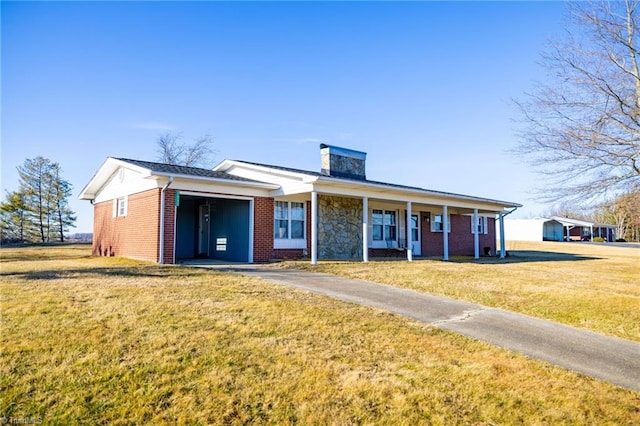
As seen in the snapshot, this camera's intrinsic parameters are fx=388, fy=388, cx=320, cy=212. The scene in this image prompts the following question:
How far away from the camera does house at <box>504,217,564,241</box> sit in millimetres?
52094

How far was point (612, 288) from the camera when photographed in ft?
31.3

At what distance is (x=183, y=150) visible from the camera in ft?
125

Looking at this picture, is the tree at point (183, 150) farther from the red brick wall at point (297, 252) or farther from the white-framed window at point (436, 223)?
the red brick wall at point (297, 252)

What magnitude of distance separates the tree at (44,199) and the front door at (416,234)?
32573mm

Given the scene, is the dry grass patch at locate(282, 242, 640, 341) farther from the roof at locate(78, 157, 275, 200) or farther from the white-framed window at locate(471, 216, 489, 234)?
the white-framed window at locate(471, 216, 489, 234)

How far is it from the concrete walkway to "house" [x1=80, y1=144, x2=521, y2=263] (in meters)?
4.85

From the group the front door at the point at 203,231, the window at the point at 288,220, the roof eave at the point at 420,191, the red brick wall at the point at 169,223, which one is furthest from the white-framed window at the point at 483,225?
the red brick wall at the point at 169,223

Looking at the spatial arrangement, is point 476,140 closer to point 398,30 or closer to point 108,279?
point 398,30

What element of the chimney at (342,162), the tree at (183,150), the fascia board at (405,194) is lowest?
the fascia board at (405,194)

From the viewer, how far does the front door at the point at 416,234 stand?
2001cm

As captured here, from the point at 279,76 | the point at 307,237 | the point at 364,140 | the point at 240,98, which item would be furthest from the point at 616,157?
the point at 364,140

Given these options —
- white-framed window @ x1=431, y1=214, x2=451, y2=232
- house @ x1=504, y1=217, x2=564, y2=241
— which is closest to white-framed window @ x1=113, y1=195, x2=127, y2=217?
white-framed window @ x1=431, y1=214, x2=451, y2=232

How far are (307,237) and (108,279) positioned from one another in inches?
325

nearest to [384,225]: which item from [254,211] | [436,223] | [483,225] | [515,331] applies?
[436,223]
